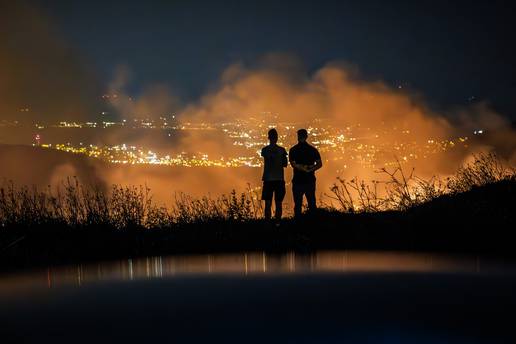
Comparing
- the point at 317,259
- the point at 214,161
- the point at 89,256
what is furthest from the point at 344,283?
the point at 214,161

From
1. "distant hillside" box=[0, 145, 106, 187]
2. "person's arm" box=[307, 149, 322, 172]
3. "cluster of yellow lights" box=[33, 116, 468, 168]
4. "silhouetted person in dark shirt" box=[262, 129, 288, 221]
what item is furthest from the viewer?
"distant hillside" box=[0, 145, 106, 187]

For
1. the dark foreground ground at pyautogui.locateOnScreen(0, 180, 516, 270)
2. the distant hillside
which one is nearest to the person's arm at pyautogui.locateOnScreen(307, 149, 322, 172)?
the dark foreground ground at pyautogui.locateOnScreen(0, 180, 516, 270)

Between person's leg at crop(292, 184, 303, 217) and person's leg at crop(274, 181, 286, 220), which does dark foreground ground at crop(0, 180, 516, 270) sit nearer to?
person's leg at crop(292, 184, 303, 217)

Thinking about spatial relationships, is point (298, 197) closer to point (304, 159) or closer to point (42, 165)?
point (304, 159)

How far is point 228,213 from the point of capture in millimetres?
15367

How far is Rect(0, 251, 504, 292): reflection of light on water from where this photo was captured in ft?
32.8

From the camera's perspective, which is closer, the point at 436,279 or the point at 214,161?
the point at 436,279

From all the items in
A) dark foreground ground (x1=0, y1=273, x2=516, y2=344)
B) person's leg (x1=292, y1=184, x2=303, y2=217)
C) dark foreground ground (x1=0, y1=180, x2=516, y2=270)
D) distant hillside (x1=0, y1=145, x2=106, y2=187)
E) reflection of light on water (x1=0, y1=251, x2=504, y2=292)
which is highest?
distant hillside (x1=0, y1=145, x2=106, y2=187)

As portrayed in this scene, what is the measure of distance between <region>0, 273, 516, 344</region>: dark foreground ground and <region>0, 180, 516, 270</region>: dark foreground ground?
3.05 meters

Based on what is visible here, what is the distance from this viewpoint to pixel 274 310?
7523 mm

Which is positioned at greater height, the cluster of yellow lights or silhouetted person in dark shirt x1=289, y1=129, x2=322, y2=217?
Result: the cluster of yellow lights

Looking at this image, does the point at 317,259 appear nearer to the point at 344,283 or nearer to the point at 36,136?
the point at 344,283

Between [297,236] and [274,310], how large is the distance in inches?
238

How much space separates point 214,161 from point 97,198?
59.6 meters
